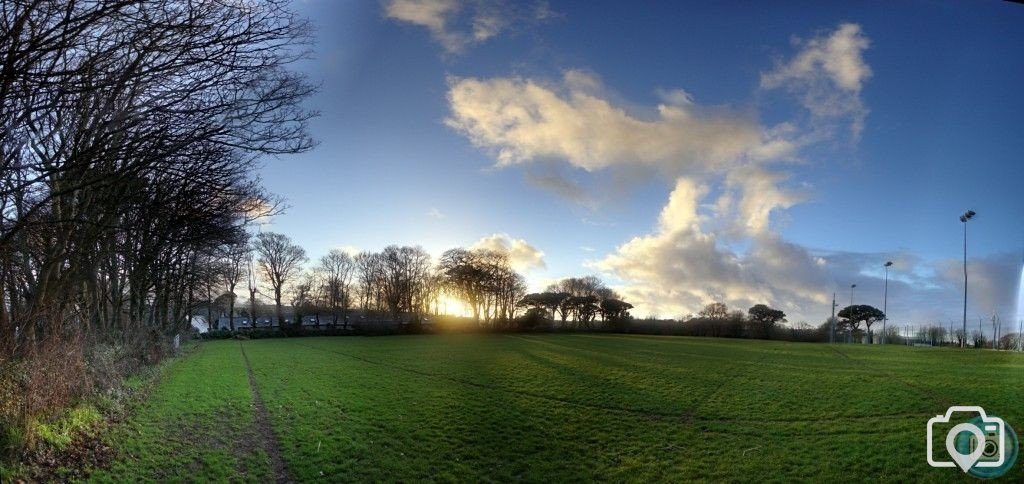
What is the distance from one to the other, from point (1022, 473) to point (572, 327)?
1840 inches

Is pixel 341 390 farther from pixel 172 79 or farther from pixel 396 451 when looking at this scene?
pixel 172 79

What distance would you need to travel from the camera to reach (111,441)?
25.8 feet

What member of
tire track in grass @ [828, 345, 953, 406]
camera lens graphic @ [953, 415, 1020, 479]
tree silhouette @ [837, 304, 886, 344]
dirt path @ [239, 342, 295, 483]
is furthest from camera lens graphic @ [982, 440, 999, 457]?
tree silhouette @ [837, 304, 886, 344]

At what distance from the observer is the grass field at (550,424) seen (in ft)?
24.0

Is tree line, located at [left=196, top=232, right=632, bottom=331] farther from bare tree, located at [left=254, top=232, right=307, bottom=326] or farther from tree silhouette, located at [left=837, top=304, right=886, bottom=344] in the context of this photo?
tree silhouette, located at [left=837, top=304, right=886, bottom=344]

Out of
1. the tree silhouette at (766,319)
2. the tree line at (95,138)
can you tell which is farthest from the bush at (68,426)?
the tree silhouette at (766,319)

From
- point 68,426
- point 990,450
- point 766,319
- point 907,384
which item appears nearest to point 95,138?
point 68,426

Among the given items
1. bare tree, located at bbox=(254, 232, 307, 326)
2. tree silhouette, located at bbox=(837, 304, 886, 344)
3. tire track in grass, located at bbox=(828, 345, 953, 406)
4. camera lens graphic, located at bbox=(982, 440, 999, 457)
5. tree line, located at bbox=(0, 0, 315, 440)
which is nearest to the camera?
tree line, located at bbox=(0, 0, 315, 440)

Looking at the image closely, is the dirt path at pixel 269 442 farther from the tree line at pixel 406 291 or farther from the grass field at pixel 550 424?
the tree line at pixel 406 291

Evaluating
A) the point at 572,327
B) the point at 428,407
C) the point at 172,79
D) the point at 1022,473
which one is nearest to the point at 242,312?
the point at 572,327

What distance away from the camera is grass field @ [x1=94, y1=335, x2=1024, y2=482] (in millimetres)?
7316

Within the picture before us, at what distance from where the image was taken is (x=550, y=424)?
10242mm

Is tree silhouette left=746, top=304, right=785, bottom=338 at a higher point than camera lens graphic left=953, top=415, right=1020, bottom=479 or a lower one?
lower

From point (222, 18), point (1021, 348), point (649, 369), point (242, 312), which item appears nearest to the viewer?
point (222, 18)
